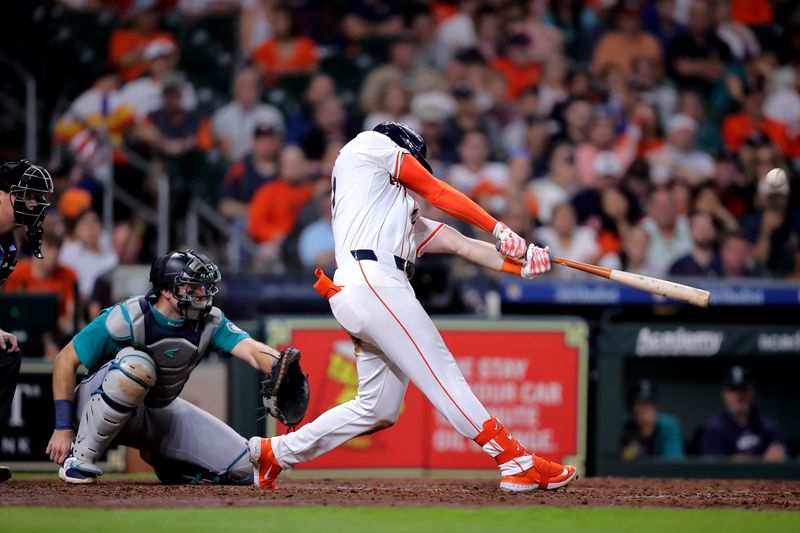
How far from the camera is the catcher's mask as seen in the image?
5707mm

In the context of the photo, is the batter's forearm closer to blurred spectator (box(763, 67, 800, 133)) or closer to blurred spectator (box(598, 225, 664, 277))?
blurred spectator (box(598, 225, 664, 277))

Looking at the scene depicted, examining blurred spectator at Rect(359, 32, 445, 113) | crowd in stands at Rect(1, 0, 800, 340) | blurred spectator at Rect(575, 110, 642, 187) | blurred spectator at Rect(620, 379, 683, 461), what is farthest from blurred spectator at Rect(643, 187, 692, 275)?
blurred spectator at Rect(359, 32, 445, 113)

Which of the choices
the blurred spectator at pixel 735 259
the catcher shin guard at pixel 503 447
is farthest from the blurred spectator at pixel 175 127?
the catcher shin guard at pixel 503 447

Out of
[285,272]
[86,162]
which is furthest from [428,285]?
[86,162]

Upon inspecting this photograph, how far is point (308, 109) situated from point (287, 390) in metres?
6.28

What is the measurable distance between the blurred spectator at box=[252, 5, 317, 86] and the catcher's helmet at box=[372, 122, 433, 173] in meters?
6.47

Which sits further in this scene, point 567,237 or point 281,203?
point 281,203

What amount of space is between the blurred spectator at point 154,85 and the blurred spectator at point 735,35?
5637 mm

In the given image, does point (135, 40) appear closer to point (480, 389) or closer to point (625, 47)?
point (625, 47)

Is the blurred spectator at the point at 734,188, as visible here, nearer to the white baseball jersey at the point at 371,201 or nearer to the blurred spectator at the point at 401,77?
the blurred spectator at the point at 401,77

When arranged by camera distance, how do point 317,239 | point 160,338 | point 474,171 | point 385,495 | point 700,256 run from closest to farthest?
point 385,495 < point 160,338 < point 317,239 < point 700,256 < point 474,171

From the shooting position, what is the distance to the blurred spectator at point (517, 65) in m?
12.2

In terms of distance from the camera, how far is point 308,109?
11.6 meters

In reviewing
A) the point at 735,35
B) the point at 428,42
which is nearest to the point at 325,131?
the point at 428,42
